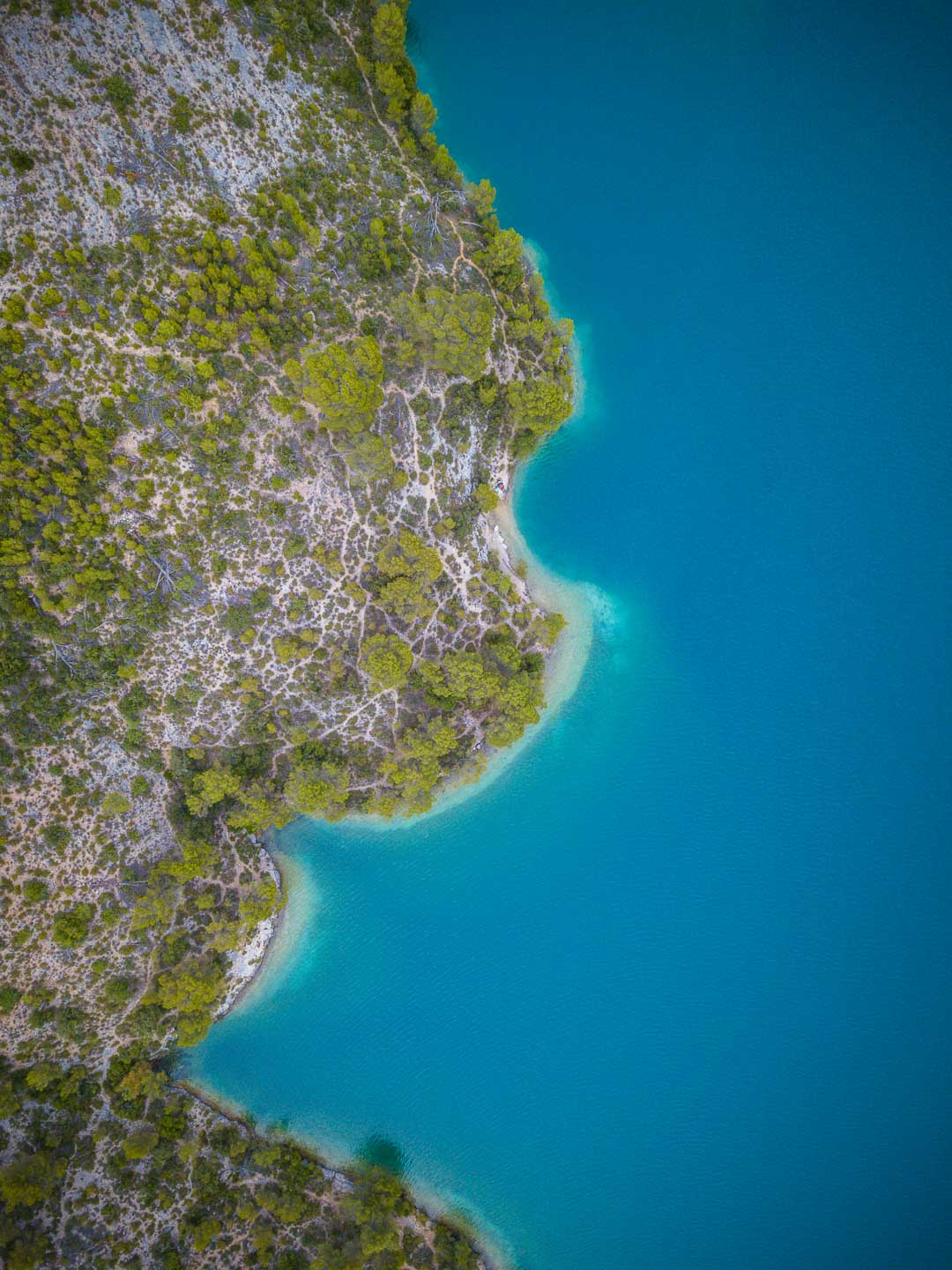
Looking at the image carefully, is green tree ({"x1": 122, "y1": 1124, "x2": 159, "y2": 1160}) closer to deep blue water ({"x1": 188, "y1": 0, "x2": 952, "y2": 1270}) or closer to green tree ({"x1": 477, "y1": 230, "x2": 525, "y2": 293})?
deep blue water ({"x1": 188, "y1": 0, "x2": 952, "y2": 1270})

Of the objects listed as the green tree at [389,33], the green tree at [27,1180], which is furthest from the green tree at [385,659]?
the green tree at [389,33]

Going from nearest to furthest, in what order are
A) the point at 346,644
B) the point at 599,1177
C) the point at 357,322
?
the point at 357,322 → the point at 346,644 → the point at 599,1177

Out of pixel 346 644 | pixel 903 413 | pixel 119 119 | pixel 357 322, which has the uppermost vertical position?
pixel 903 413

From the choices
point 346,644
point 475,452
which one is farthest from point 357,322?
point 346,644

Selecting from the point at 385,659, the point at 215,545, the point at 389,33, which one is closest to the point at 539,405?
the point at 385,659

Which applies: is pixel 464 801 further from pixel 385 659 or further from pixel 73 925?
pixel 73 925

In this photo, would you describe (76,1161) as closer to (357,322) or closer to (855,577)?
(357,322)
